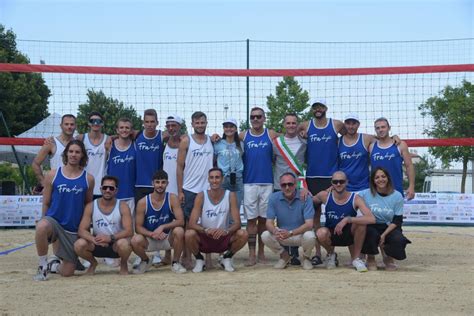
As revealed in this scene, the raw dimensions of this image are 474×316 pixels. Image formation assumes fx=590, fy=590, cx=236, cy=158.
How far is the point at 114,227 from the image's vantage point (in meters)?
5.68

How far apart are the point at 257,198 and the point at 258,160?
40 cm

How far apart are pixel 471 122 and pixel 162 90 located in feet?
43.4

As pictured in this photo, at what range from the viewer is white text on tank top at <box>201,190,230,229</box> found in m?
5.92

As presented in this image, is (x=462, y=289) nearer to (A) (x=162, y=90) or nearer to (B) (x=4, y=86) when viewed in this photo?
(A) (x=162, y=90)

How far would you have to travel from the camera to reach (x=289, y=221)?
234 inches

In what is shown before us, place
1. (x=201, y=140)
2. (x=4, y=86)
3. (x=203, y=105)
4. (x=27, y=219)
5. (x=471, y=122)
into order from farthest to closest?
(x=4, y=86) < (x=471, y=122) < (x=27, y=219) < (x=203, y=105) < (x=201, y=140)

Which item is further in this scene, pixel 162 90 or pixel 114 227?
pixel 162 90

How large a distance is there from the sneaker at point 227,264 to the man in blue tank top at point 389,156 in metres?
1.79

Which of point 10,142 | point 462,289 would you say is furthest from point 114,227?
point 462,289

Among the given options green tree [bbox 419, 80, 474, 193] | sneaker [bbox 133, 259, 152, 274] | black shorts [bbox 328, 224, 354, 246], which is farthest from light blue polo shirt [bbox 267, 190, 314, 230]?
green tree [bbox 419, 80, 474, 193]

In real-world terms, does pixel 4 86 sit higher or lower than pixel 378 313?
higher

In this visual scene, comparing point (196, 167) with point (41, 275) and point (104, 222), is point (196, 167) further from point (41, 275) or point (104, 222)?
point (41, 275)

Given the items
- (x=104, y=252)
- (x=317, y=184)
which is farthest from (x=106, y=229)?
(x=317, y=184)

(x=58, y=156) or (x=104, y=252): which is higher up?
(x=58, y=156)
